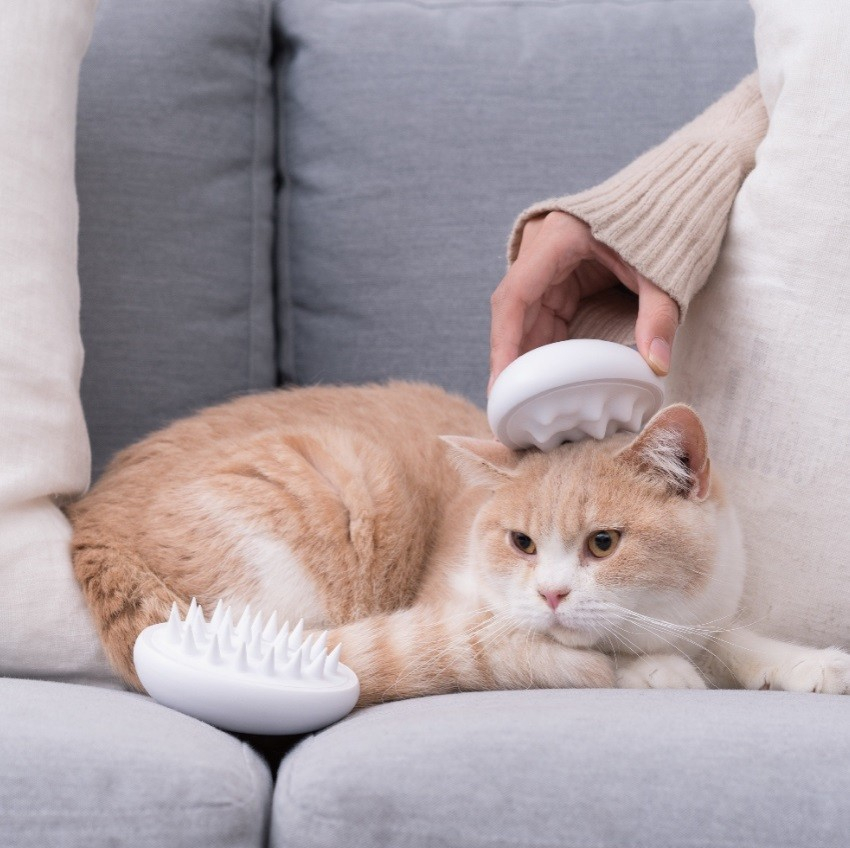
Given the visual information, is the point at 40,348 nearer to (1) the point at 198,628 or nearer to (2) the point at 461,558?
(1) the point at 198,628

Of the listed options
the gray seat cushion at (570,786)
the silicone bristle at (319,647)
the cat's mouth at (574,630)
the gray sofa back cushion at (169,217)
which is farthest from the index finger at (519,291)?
the gray sofa back cushion at (169,217)

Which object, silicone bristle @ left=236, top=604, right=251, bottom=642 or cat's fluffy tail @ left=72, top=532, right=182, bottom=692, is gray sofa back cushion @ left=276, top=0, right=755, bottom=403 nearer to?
cat's fluffy tail @ left=72, top=532, right=182, bottom=692

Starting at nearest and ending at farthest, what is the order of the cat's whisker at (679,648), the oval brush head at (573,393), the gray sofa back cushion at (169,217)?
the oval brush head at (573,393) < the cat's whisker at (679,648) < the gray sofa back cushion at (169,217)

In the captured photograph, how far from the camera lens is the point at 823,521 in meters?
1.24

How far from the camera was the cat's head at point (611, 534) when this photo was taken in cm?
118

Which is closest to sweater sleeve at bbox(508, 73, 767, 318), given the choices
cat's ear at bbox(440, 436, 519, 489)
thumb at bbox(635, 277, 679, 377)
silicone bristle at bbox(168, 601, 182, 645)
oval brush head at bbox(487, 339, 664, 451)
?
thumb at bbox(635, 277, 679, 377)

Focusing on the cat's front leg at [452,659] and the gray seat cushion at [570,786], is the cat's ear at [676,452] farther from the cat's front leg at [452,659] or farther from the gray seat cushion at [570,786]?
the gray seat cushion at [570,786]

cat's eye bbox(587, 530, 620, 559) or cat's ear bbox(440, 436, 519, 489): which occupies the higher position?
cat's ear bbox(440, 436, 519, 489)

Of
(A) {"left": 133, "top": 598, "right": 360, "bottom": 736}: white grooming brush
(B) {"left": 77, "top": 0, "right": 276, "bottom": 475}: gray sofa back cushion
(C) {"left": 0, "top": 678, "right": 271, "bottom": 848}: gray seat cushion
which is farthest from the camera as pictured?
(B) {"left": 77, "top": 0, "right": 276, "bottom": 475}: gray sofa back cushion

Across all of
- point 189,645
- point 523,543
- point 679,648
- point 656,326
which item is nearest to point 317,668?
point 189,645

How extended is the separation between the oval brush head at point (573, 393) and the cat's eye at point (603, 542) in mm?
133

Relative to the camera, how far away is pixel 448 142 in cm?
190

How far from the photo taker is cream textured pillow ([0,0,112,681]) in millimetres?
1182

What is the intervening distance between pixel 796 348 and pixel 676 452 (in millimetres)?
223
